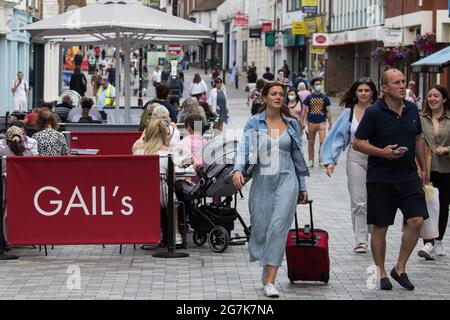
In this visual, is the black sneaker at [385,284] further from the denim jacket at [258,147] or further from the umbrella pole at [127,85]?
the umbrella pole at [127,85]

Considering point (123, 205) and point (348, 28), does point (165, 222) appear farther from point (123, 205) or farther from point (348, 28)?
point (348, 28)

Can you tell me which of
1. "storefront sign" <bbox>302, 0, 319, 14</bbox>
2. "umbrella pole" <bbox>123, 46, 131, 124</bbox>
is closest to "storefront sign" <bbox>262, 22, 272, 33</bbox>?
"storefront sign" <bbox>302, 0, 319, 14</bbox>

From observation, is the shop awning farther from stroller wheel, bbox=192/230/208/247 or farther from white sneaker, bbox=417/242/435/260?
white sneaker, bbox=417/242/435/260

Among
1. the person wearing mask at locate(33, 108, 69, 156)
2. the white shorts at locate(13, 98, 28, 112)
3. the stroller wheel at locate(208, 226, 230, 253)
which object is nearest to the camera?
the stroller wheel at locate(208, 226, 230, 253)

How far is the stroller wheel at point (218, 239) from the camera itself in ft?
43.4

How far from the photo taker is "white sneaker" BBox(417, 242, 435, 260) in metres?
12.7

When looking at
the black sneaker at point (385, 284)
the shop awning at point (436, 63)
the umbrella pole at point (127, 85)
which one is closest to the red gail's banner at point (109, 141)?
the umbrella pole at point (127, 85)

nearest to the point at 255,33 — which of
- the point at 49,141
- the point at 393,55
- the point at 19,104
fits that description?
the point at 393,55

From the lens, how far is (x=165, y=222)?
13125 millimetres

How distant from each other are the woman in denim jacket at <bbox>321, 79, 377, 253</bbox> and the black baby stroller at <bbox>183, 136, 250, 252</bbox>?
105cm

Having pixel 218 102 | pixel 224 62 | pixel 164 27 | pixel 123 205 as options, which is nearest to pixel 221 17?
pixel 224 62

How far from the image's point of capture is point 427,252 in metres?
12.7

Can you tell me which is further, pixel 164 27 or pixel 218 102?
pixel 218 102

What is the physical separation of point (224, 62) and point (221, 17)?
7.87 meters
